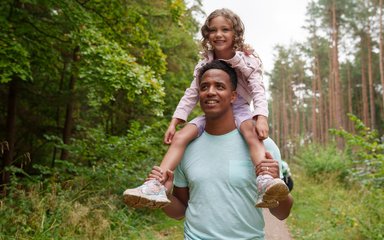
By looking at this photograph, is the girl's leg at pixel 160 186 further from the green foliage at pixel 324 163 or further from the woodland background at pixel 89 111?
the green foliage at pixel 324 163

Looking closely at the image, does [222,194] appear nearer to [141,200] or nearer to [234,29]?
[141,200]

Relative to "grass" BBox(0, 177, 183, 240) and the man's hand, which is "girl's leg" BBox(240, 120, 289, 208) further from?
"grass" BBox(0, 177, 183, 240)

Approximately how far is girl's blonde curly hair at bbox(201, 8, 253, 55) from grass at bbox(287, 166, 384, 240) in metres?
4.05

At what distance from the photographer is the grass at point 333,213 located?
6.34 m

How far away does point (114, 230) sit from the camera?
632 cm

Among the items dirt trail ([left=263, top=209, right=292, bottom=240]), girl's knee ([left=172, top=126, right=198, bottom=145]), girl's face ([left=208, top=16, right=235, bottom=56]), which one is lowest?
dirt trail ([left=263, top=209, right=292, bottom=240])

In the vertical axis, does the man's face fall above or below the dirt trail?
above

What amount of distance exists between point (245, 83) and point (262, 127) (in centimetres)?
50

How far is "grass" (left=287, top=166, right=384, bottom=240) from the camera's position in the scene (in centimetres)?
634

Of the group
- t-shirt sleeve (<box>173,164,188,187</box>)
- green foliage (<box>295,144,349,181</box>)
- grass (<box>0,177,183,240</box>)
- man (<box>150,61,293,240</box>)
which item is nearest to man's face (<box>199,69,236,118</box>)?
man (<box>150,61,293,240</box>)

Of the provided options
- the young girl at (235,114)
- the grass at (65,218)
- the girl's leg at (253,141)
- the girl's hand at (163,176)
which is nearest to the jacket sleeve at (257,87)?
the young girl at (235,114)

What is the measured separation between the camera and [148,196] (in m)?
2.08

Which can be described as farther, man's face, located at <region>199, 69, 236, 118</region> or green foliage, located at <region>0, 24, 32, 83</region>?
green foliage, located at <region>0, 24, 32, 83</region>

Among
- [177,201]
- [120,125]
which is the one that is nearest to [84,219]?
[177,201]
